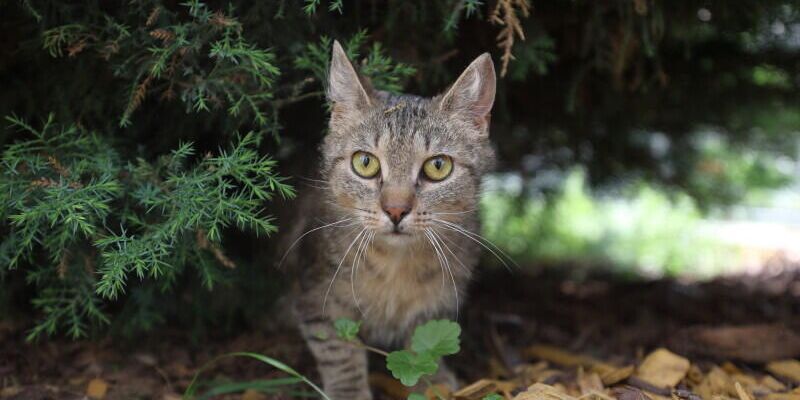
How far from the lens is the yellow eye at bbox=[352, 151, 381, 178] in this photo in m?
2.77

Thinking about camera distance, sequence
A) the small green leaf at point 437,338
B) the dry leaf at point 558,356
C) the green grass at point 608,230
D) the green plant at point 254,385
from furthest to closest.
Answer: the green grass at point 608,230 → the dry leaf at point 558,356 → the green plant at point 254,385 → the small green leaf at point 437,338

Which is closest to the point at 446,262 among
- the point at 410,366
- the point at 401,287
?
the point at 401,287

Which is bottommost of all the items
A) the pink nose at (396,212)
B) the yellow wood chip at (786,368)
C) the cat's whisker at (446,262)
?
the yellow wood chip at (786,368)

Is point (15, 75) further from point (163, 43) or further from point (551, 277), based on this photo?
point (551, 277)

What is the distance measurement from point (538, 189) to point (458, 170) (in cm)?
279

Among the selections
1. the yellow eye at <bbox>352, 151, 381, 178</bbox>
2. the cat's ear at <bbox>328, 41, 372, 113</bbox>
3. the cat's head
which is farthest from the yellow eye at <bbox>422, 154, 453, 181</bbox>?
the cat's ear at <bbox>328, 41, 372, 113</bbox>

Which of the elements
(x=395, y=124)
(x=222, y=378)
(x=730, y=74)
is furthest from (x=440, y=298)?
(x=730, y=74)

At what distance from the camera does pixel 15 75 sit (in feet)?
10.1

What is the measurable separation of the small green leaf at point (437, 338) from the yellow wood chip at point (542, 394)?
29cm

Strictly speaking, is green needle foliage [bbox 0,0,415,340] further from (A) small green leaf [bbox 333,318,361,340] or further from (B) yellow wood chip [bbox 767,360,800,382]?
(B) yellow wood chip [bbox 767,360,800,382]

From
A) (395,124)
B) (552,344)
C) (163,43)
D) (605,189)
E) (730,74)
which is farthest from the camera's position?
(605,189)

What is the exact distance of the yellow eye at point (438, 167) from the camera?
2766 mm

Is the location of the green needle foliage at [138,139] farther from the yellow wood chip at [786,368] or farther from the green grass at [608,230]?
the green grass at [608,230]

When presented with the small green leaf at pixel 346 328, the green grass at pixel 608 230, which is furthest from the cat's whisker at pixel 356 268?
the green grass at pixel 608 230
